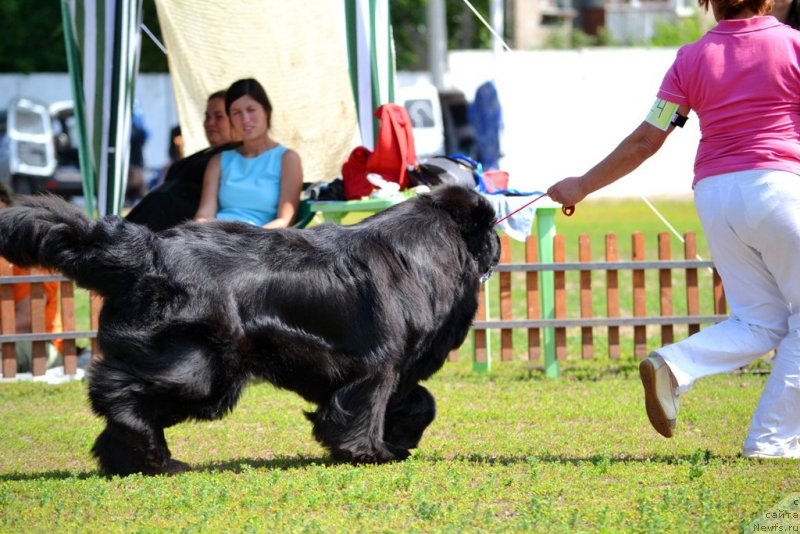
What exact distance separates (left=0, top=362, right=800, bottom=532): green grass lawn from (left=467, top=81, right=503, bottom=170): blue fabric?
6632mm

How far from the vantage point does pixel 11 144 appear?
66.1 ft

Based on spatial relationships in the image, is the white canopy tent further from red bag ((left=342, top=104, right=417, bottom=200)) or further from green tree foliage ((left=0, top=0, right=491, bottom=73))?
green tree foliage ((left=0, top=0, right=491, bottom=73))

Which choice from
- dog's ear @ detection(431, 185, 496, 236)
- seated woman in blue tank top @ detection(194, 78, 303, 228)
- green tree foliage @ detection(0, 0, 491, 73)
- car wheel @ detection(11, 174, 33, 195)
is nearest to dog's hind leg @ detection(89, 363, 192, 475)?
dog's ear @ detection(431, 185, 496, 236)

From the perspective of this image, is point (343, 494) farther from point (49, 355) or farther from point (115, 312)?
point (49, 355)

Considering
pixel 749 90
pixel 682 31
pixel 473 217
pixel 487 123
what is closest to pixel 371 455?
pixel 473 217

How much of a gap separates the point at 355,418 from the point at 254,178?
2.54 metres

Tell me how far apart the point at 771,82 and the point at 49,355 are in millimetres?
5060

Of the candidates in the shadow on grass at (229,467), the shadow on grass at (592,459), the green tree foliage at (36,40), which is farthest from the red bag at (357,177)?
the green tree foliage at (36,40)

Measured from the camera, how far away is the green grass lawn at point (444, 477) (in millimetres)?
3678

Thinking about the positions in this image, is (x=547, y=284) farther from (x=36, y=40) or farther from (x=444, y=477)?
(x=36, y=40)

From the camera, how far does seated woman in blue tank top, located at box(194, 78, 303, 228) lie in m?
6.50

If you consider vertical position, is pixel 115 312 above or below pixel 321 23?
below

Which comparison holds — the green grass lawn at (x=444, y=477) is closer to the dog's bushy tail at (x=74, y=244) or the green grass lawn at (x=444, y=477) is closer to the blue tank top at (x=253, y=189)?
the dog's bushy tail at (x=74, y=244)

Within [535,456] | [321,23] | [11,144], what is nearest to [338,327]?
[535,456]
